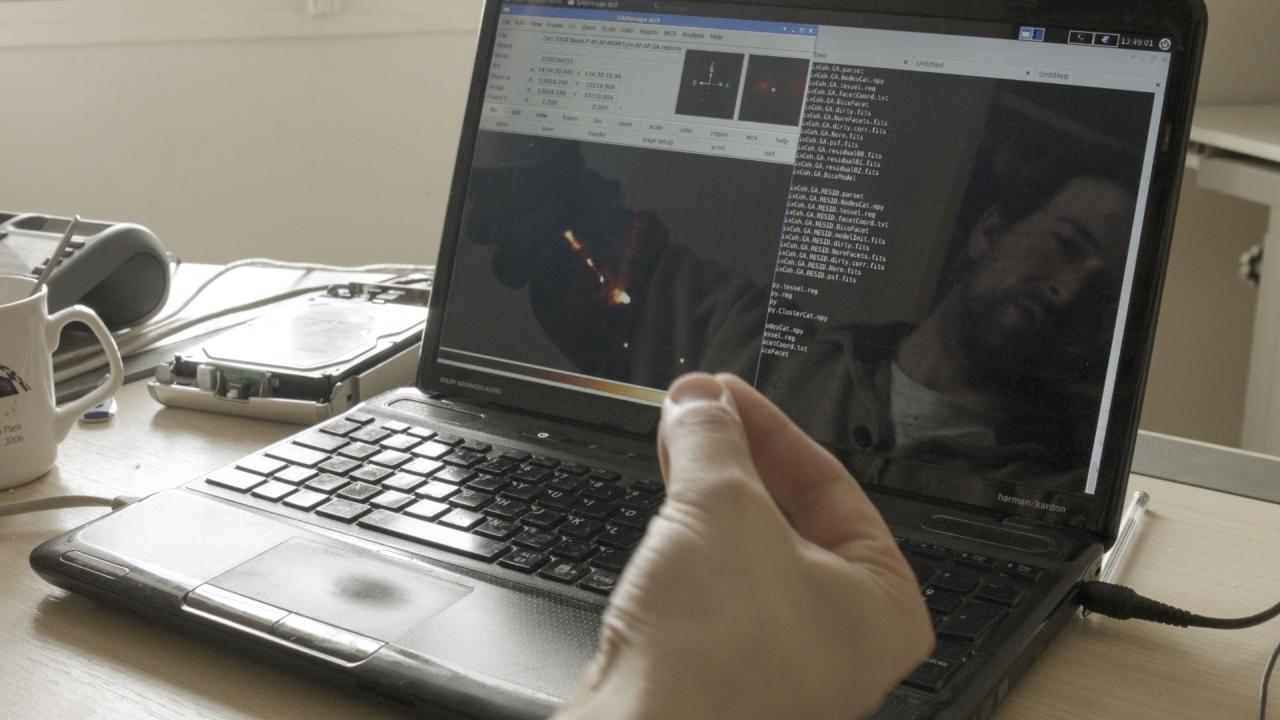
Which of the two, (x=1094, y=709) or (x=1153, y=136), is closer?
(x=1094, y=709)

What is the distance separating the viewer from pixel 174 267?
1.27m

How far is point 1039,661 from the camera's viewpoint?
552mm

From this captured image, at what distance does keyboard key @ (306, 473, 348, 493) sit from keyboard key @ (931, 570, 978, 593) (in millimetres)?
334

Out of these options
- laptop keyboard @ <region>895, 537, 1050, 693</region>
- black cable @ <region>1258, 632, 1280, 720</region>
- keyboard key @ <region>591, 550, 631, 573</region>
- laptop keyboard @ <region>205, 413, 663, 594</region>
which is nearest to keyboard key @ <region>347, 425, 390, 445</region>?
laptop keyboard @ <region>205, 413, 663, 594</region>

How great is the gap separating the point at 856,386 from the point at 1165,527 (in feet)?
0.70

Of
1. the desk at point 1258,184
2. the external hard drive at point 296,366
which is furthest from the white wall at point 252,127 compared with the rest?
the external hard drive at point 296,366

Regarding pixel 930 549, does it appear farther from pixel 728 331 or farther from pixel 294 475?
pixel 294 475

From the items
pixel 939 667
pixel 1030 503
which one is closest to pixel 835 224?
pixel 1030 503

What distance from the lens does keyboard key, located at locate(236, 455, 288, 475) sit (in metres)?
0.68

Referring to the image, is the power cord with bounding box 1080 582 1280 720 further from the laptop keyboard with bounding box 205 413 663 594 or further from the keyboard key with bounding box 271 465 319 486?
the keyboard key with bounding box 271 465 319 486

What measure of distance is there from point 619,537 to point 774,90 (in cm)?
30

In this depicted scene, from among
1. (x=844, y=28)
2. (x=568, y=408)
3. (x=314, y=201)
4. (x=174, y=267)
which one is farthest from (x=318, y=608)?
(x=314, y=201)

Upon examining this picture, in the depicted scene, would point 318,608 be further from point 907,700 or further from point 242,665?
point 907,700

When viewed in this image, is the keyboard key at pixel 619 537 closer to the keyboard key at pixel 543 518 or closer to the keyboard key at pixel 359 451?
the keyboard key at pixel 543 518
